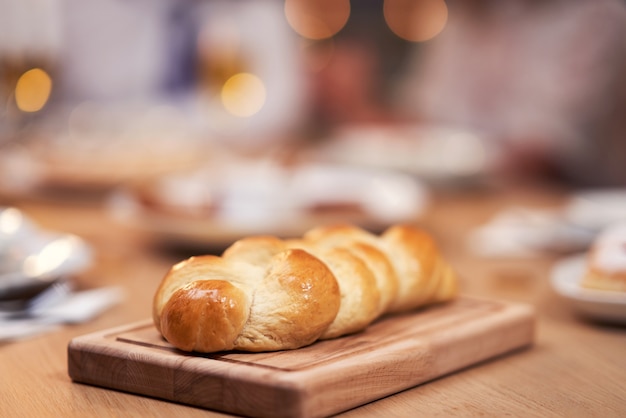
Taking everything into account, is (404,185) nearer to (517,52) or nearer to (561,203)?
(561,203)

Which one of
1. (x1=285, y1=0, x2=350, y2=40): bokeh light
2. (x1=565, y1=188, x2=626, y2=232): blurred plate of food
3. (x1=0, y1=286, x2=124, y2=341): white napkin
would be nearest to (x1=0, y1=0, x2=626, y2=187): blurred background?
(x1=285, y1=0, x2=350, y2=40): bokeh light

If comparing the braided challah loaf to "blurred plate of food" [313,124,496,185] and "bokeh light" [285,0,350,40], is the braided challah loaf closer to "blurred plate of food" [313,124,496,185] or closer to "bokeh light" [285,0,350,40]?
"blurred plate of food" [313,124,496,185]

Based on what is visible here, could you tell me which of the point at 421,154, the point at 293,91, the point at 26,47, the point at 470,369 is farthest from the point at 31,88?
the point at 293,91

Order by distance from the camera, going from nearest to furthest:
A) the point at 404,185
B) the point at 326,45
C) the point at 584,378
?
the point at 584,378, the point at 404,185, the point at 326,45

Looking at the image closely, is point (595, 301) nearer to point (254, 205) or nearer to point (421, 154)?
point (254, 205)

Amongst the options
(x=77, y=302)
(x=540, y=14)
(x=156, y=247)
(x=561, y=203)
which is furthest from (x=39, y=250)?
(x=540, y=14)

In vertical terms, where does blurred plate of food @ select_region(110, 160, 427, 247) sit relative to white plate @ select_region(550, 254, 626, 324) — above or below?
above

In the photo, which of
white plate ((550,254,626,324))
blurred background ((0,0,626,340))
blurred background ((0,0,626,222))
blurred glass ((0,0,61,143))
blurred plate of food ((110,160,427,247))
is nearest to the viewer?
white plate ((550,254,626,324))
